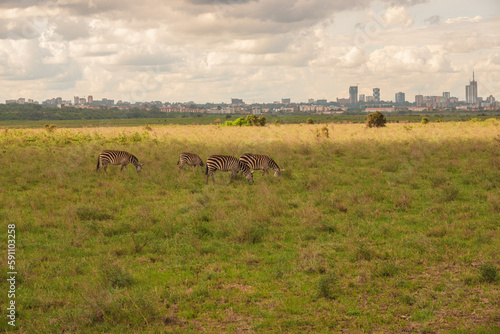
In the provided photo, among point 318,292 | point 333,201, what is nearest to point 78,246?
point 318,292

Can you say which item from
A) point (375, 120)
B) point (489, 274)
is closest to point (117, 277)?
point (489, 274)

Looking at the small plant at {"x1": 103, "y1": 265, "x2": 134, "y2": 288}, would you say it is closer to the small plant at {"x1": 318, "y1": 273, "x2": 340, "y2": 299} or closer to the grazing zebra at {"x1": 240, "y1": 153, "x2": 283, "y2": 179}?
the small plant at {"x1": 318, "y1": 273, "x2": 340, "y2": 299}

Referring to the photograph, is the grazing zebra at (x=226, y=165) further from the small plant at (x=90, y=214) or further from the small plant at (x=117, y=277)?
the small plant at (x=117, y=277)

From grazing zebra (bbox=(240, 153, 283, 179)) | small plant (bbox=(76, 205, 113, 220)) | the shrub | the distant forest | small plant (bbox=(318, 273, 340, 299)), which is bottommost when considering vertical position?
small plant (bbox=(318, 273, 340, 299))

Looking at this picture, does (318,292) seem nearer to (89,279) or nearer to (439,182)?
(89,279)

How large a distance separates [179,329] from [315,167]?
62.3 ft

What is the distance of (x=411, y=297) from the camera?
794 centimetres

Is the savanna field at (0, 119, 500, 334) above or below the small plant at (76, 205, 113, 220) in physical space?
below

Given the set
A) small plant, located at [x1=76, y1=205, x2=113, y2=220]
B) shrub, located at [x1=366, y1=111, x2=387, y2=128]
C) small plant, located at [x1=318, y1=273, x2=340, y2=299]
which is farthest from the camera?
shrub, located at [x1=366, y1=111, x2=387, y2=128]

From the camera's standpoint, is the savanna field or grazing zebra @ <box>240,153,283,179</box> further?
grazing zebra @ <box>240,153,283,179</box>

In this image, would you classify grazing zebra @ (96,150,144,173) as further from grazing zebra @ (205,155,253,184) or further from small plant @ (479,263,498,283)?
small plant @ (479,263,498,283)

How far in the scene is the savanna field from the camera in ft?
24.5

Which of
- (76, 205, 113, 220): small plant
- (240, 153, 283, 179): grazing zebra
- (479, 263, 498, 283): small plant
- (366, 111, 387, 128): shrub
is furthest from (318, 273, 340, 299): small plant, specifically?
(366, 111, 387, 128): shrub

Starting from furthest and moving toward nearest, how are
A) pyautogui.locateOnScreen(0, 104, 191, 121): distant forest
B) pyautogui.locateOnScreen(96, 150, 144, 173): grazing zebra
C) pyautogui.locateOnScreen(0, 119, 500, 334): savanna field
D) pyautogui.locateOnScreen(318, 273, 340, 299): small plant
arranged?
pyautogui.locateOnScreen(0, 104, 191, 121): distant forest → pyautogui.locateOnScreen(96, 150, 144, 173): grazing zebra → pyautogui.locateOnScreen(318, 273, 340, 299): small plant → pyautogui.locateOnScreen(0, 119, 500, 334): savanna field
